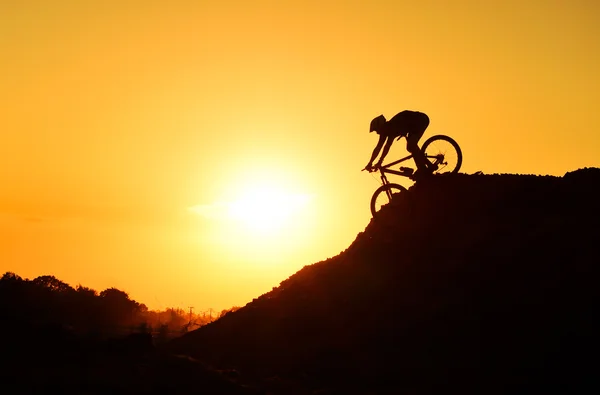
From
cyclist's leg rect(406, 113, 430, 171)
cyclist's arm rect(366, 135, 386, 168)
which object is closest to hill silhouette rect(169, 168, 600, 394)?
cyclist's leg rect(406, 113, 430, 171)

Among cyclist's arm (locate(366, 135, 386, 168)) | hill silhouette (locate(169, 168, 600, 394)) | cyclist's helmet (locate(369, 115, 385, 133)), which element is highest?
cyclist's helmet (locate(369, 115, 385, 133))

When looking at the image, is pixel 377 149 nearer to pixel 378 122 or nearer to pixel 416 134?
pixel 378 122

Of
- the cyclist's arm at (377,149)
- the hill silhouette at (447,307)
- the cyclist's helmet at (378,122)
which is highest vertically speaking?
the cyclist's helmet at (378,122)

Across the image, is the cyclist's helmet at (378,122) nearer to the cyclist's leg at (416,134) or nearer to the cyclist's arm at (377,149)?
the cyclist's arm at (377,149)

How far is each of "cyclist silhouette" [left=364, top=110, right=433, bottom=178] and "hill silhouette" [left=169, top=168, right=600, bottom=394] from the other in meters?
2.13

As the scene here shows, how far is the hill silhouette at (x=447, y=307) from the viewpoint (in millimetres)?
22344

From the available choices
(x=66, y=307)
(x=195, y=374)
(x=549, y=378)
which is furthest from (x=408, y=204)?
(x=66, y=307)

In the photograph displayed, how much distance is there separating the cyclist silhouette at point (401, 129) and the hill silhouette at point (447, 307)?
2.13 meters

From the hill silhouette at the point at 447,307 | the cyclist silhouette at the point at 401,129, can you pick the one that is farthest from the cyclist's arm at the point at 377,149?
the hill silhouette at the point at 447,307

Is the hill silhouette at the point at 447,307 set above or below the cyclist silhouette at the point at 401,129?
below

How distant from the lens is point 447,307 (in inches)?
998

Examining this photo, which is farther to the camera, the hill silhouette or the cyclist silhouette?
the cyclist silhouette

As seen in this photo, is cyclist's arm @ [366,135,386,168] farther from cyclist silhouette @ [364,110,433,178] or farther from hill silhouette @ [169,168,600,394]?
hill silhouette @ [169,168,600,394]

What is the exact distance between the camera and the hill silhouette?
22344mm
